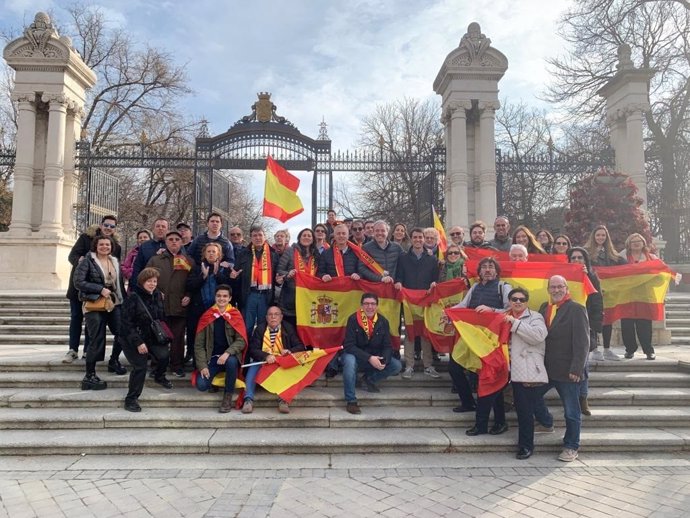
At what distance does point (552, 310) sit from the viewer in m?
5.62

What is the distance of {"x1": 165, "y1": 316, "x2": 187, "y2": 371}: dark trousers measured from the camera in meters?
6.91

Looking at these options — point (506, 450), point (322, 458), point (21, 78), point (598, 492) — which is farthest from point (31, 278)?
point (598, 492)

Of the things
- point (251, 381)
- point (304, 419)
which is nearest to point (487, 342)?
point (304, 419)

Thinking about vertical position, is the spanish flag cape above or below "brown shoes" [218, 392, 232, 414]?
above

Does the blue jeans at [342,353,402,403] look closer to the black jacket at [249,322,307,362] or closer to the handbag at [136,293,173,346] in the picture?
the black jacket at [249,322,307,362]

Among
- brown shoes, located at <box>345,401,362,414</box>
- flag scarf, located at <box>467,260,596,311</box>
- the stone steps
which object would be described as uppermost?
flag scarf, located at <box>467,260,596,311</box>

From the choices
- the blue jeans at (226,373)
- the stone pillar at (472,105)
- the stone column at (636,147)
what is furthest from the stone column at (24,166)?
the stone column at (636,147)

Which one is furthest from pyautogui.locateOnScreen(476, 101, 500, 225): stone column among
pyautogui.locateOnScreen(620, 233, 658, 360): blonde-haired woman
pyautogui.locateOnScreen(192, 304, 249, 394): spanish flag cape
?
pyautogui.locateOnScreen(192, 304, 249, 394): spanish flag cape

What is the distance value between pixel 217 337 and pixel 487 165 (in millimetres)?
11612

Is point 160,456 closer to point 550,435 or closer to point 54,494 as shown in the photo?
point 54,494

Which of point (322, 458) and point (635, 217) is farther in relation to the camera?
point (635, 217)

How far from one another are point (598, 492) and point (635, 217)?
10674 millimetres

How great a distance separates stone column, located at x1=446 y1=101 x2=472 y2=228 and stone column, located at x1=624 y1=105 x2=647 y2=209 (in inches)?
221

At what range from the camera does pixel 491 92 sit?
15.3 meters
